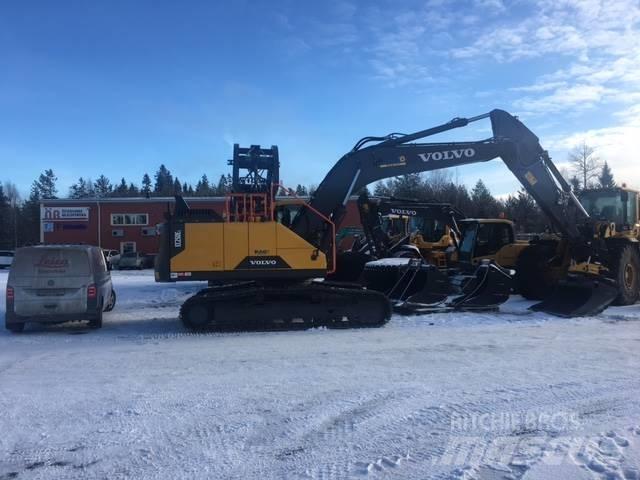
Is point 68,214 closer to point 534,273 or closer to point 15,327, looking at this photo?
point 15,327

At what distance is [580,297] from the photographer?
13.0 metres

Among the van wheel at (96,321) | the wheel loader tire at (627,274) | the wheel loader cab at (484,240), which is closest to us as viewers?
the van wheel at (96,321)

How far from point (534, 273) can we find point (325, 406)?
12.0 metres

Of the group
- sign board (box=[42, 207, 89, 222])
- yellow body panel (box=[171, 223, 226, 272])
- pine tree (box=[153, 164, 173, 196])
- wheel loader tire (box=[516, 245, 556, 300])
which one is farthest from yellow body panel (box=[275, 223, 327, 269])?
pine tree (box=[153, 164, 173, 196])

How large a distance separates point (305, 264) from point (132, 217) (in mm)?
42847

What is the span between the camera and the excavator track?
11.0 meters

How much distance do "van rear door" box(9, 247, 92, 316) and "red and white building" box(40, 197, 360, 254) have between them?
4026 centimetres

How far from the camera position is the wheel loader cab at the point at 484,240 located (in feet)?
59.5

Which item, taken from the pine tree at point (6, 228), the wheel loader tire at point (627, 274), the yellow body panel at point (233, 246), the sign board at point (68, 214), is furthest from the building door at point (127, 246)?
the wheel loader tire at point (627, 274)

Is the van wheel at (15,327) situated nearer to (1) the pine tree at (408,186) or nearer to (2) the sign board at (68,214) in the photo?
(2) the sign board at (68,214)

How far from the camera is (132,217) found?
5069 centimetres

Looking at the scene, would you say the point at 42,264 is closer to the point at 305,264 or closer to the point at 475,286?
the point at 305,264

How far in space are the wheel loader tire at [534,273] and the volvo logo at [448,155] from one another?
14.7 feet

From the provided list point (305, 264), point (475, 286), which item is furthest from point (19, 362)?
point (475, 286)
